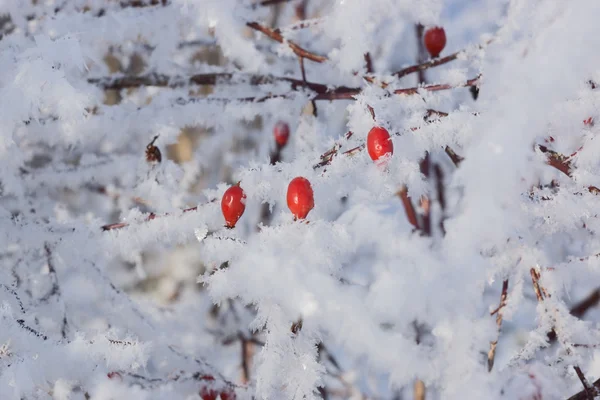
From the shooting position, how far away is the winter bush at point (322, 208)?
0.92 meters

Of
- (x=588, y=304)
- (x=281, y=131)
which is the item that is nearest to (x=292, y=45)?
(x=281, y=131)

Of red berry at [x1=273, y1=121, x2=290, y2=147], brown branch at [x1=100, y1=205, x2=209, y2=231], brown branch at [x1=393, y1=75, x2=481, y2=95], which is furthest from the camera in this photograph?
red berry at [x1=273, y1=121, x2=290, y2=147]

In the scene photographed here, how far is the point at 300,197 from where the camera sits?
1092 millimetres

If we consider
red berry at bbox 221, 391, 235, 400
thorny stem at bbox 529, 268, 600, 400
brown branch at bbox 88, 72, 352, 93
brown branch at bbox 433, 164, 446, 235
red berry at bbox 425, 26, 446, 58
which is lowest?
brown branch at bbox 433, 164, 446, 235

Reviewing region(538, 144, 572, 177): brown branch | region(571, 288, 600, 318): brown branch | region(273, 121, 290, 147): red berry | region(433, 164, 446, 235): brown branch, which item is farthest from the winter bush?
region(571, 288, 600, 318): brown branch

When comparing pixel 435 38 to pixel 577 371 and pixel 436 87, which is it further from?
pixel 577 371

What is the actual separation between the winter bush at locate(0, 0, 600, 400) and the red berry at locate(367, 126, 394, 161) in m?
0.03

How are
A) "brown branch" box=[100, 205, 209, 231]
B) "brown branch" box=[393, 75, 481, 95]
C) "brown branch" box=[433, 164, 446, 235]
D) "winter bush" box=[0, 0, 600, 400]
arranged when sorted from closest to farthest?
"winter bush" box=[0, 0, 600, 400]
"brown branch" box=[393, 75, 481, 95]
"brown branch" box=[100, 205, 209, 231]
"brown branch" box=[433, 164, 446, 235]

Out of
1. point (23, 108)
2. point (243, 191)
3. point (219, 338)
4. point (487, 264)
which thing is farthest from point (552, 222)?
point (219, 338)

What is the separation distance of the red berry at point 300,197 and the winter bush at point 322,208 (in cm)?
4

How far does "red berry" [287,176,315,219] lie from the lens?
3.58 feet

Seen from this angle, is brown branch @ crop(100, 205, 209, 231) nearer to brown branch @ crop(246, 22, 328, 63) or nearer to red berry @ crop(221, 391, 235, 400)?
brown branch @ crop(246, 22, 328, 63)

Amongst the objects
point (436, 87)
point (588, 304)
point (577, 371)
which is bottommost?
point (588, 304)

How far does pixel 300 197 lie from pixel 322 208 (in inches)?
10.3
